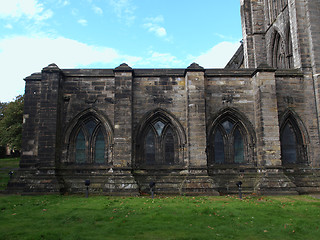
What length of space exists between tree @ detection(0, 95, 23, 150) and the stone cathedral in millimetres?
19142

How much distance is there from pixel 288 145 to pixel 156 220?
10.5 metres

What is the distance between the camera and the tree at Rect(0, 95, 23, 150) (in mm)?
32219

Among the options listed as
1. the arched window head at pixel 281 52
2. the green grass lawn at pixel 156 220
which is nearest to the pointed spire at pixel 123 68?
the green grass lawn at pixel 156 220

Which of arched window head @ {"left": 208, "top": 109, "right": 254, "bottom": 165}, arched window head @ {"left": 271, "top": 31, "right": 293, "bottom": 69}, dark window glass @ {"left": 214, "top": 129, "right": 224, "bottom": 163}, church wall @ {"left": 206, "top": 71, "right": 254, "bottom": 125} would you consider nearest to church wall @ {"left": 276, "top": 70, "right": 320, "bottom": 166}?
church wall @ {"left": 206, "top": 71, "right": 254, "bottom": 125}

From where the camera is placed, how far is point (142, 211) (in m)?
9.23

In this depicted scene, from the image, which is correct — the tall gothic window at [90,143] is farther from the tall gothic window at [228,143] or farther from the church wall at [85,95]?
the tall gothic window at [228,143]

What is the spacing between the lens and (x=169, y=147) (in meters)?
15.5

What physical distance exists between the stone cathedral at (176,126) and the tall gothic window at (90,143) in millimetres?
53

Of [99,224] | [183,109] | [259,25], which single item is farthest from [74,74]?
[259,25]

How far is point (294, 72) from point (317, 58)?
4.90 feet

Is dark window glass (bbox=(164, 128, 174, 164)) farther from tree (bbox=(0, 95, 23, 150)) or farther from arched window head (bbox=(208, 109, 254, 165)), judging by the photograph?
tree (bbox=(0, 95, 23, 150))

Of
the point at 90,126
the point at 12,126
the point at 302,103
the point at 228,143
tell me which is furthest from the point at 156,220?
the point at 12,126

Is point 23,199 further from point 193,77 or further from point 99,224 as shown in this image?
point 193,77

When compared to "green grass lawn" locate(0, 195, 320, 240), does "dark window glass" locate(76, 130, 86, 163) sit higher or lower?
higher
